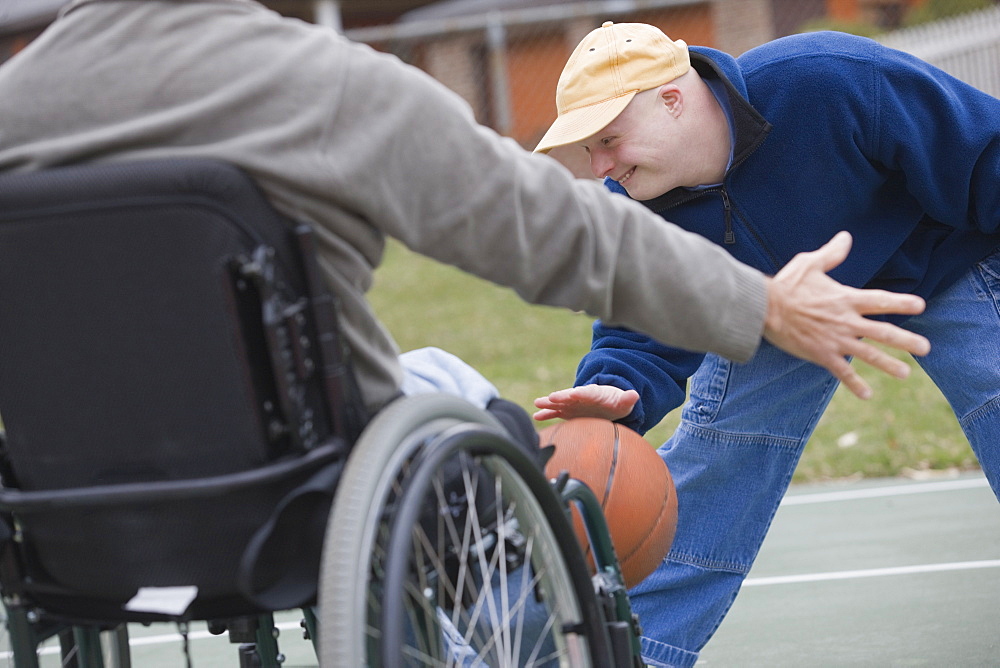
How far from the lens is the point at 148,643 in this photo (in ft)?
14.1

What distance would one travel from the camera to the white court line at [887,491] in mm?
5789

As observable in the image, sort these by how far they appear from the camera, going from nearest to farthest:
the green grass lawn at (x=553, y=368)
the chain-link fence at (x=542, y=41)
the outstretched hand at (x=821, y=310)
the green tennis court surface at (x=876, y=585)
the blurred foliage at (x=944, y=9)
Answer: the outstretched hand at (x=821, y=310)
the green tennis court surface at (x=876, y=585)
the green grass lawn at (x=553, y=368)
the chain-link fence at (x=542, y=41)
the blurred foliage at (x=944, y=9)

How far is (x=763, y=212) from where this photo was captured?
125 inches

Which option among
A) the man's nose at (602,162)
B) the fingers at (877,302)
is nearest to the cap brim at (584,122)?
the man's nose at (602,162)

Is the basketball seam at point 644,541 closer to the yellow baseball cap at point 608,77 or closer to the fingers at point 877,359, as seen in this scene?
the fingers at point 877,359

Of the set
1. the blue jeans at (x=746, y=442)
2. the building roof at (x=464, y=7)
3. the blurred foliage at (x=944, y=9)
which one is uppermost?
the blue jeans at (x=746, y=442)

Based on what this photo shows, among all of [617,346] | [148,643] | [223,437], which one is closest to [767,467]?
[617,346]

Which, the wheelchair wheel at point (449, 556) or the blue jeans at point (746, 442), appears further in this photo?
the blue jeans at point (746, 442)

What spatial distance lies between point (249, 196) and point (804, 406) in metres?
2.05

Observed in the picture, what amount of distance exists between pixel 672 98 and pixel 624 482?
1.00 metres

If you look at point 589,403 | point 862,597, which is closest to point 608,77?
point 589,403

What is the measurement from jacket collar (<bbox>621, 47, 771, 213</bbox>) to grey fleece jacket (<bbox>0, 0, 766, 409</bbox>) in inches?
50.5

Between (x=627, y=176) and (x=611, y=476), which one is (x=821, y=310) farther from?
(x=627, y=176)

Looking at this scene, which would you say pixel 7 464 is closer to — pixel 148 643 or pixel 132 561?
pixel 132 561
